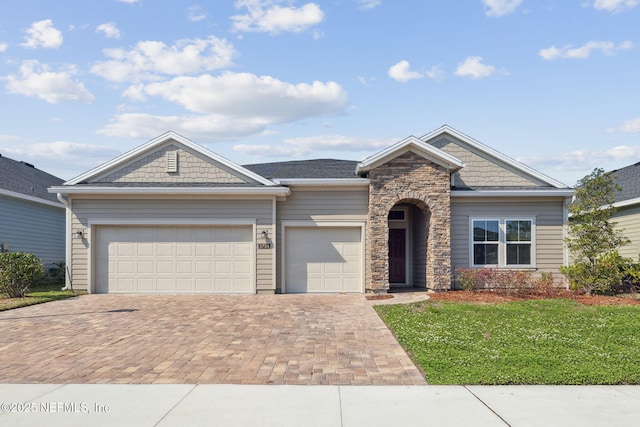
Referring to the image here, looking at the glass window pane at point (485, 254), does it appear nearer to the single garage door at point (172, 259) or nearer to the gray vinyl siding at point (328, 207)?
the gray vinyl siding at point (328, 207)


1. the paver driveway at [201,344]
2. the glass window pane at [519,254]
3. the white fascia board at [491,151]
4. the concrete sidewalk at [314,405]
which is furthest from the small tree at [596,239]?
the concrete sidewalk at [314,405]

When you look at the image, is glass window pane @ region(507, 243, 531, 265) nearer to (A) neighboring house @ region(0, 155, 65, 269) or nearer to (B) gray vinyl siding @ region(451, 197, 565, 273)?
(B) gray vinyl siding @ region(451, 197, 565, 273)

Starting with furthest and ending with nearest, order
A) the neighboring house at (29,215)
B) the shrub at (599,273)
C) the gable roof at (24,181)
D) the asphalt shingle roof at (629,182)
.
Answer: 1. the gable roof at (24,181)
2. the asphalt shingle roof at (629,182)
3. the neighboring house at (29,215)
4. the shrub at (599,273)

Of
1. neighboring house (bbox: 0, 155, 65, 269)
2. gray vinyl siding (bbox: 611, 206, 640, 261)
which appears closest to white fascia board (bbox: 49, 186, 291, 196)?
neighboring house (bbox: 0, 155, 65, 269)

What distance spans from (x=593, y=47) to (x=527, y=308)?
7.21m

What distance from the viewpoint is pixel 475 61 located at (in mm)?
15891

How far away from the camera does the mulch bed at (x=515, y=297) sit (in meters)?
12.8

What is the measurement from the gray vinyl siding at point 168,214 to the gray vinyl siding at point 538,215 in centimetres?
618

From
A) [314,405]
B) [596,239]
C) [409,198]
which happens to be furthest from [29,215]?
[596,239]

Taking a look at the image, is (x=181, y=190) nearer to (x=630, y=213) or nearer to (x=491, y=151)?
(x=491, y=151)

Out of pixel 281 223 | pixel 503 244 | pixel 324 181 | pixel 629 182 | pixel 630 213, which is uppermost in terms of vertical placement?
pixel 629 182

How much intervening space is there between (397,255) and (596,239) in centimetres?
619

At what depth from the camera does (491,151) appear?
643 inches

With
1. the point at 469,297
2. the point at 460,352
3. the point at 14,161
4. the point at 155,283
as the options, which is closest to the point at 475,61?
the point at 469,297
